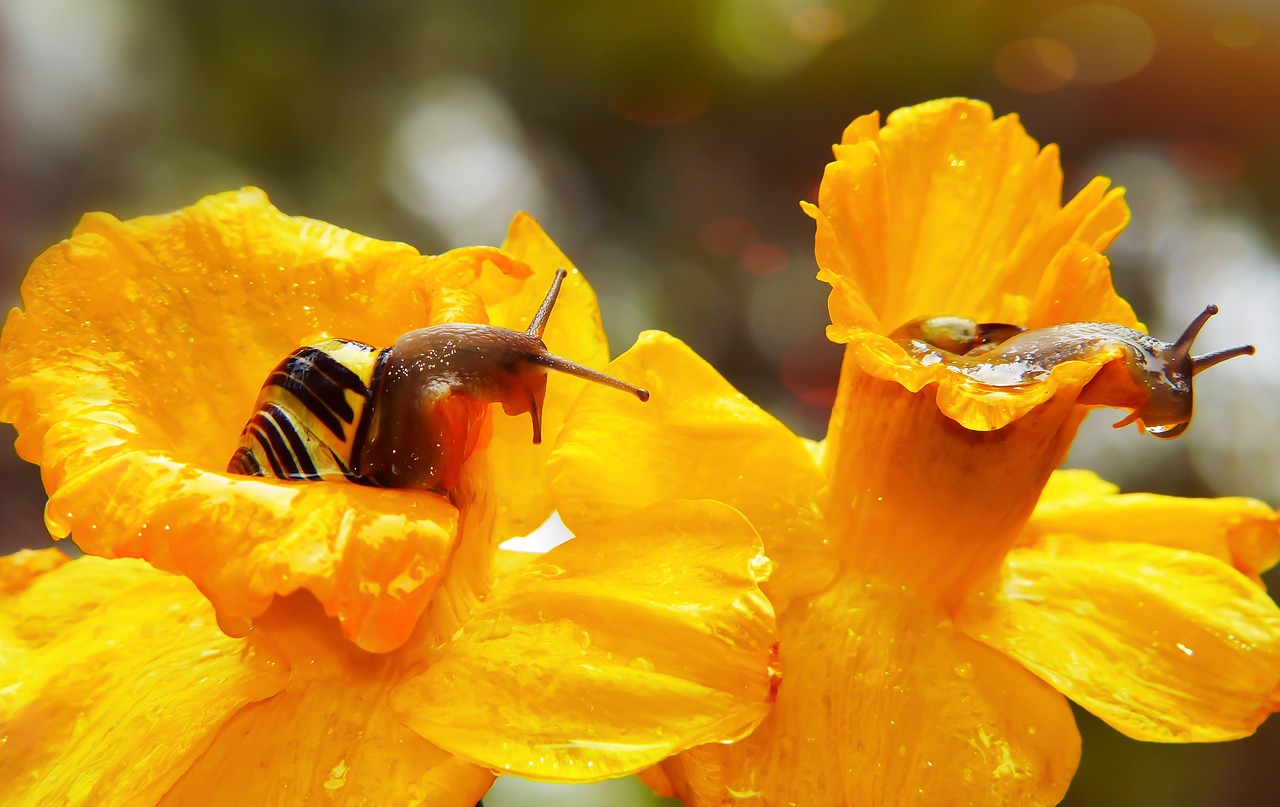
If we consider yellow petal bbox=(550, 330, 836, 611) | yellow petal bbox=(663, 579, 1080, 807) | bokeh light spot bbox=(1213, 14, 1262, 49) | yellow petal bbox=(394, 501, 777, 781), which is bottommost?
yellow petal bbox=(663, 579, 1080, 807)

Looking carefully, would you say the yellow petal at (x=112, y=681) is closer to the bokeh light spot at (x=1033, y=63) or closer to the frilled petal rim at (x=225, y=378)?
the frilled petal rim at (x=225, y=378)

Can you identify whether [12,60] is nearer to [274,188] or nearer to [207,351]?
[274,188]

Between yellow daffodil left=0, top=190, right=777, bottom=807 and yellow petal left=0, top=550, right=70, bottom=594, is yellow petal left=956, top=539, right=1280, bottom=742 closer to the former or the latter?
yellow daffodil left=0, top=190, right=777, bottom=807

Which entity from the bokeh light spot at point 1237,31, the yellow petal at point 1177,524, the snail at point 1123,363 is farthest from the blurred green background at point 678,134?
the snail at point 1123,363

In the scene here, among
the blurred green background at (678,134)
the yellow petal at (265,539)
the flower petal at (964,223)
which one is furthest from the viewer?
the blurred green background at (678,134)

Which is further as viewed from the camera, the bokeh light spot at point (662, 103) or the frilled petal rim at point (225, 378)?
the bokeh light spot at point (662, 103)

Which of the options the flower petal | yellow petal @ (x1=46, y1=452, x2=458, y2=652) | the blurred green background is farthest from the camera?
the blurred green background

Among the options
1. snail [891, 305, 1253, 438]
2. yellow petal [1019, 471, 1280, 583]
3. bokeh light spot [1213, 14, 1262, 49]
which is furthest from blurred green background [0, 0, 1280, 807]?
snail [891, 305, 1253, 438]

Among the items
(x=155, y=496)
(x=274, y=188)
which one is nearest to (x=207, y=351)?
(x=155, y=496)
